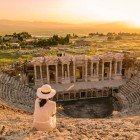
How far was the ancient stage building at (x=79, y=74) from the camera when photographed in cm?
3781

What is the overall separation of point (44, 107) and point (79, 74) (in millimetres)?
32373

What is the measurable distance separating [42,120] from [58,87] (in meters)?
27.9

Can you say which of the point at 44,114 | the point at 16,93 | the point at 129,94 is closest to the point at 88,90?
the point at 129,94

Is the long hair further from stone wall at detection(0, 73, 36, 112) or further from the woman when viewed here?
stone wall at detection(0, 73, 36, 112)

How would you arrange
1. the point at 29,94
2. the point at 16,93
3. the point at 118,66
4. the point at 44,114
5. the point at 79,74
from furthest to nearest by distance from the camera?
1. the point at 79,74
2. the point at 118,66
3. the point at 29,94
4. the point at 16,93
5. the point at 44,114

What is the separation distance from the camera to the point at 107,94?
3850 cm

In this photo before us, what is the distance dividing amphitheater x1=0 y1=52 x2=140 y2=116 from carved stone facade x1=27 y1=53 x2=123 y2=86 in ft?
2.68

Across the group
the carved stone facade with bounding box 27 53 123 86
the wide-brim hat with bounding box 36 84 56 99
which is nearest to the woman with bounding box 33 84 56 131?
the wide-brim hat with bounding box 36 84 56 99

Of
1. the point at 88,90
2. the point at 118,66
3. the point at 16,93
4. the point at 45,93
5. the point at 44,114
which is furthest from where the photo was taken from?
the point at 118,66

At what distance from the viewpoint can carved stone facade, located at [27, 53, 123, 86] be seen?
39000 millimetres

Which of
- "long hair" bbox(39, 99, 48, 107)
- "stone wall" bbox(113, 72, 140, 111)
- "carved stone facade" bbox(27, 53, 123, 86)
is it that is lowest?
"stone wall" bbox(113, 72, 140, 111)

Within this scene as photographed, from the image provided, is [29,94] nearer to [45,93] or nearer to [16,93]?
[16,93]

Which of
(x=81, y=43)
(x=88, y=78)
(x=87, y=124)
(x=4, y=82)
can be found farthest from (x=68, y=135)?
(x=81, y=43)

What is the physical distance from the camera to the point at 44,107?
33.8 feet
